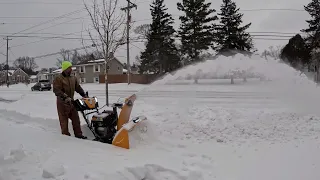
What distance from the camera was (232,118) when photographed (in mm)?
9078

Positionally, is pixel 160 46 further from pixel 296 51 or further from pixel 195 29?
pixel 296 51

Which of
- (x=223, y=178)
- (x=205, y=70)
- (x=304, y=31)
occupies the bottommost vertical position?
(x=223, y=178)

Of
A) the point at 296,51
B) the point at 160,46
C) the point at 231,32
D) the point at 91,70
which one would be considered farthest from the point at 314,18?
the point at 91,70

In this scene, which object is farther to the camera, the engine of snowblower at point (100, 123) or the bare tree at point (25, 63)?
the bare tree at point (25, 63)

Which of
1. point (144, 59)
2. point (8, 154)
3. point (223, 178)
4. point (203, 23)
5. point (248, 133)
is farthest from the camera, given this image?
point (144, 59)

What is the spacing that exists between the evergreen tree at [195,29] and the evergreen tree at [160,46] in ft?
8.53

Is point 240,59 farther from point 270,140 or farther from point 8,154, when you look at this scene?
point 8,154

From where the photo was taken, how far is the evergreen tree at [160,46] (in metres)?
41.5

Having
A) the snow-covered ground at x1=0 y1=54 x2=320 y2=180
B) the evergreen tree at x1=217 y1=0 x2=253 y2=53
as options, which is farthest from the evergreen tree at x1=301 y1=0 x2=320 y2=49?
the snow-covered ground at x1=0 y1=54 x2=320 y2=180

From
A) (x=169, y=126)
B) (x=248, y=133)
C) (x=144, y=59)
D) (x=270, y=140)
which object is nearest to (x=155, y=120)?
(x=169, y=126)

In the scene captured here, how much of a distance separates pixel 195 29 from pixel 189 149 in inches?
1308

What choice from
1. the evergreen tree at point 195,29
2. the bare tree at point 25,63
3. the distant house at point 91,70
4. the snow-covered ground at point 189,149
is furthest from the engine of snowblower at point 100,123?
the bare tree at point 25,63

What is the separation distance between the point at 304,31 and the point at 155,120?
43744mm

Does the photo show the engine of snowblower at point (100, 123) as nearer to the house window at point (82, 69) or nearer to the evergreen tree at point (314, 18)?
the evergreen tree at point (314, 18)
